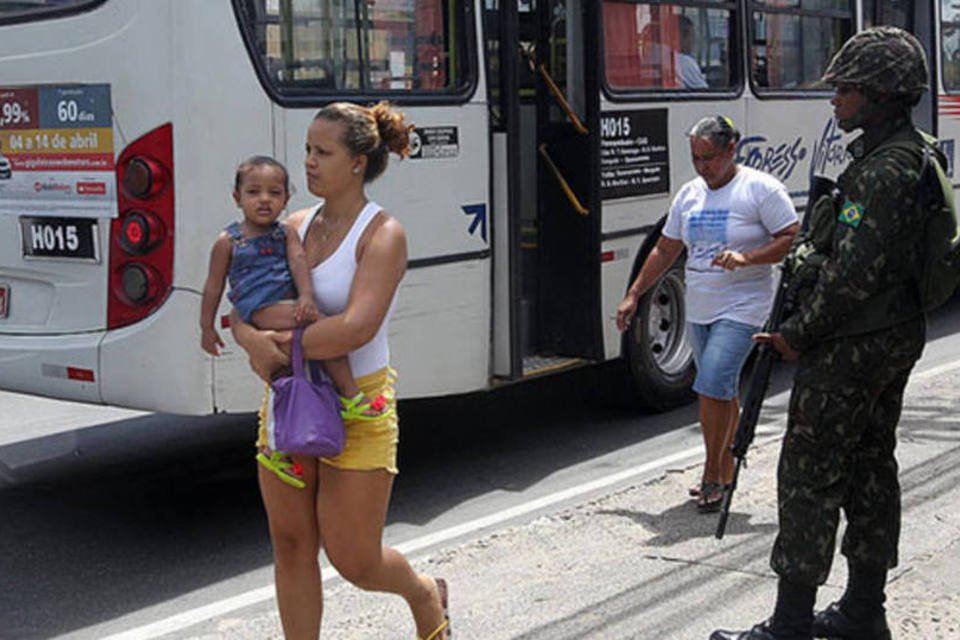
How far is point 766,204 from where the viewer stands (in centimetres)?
625

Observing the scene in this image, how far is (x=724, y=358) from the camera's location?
629cm

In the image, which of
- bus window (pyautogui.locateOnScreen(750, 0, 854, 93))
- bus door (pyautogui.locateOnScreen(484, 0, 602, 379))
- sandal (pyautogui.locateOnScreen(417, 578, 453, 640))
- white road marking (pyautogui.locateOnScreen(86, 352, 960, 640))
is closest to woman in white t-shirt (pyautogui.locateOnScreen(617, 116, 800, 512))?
white road marking (pyautogui.locateOnScreen(86, 352, 960, 640))

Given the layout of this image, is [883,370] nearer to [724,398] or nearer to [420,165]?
[724,398]

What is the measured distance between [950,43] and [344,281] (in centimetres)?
877

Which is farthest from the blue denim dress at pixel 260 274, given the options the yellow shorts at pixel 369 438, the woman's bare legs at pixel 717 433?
the woman's bare legs at pixel 717 433

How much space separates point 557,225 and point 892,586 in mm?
3128

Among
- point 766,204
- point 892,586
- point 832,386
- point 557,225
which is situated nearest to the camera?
point 832,386

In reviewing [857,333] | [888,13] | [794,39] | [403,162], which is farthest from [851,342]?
[888,13]

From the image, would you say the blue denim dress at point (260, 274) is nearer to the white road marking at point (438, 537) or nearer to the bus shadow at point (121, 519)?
the white road marking at point (438, 537)

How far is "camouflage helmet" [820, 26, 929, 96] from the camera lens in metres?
4.38

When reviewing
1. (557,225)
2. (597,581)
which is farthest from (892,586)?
(557,225)

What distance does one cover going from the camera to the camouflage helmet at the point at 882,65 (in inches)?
172

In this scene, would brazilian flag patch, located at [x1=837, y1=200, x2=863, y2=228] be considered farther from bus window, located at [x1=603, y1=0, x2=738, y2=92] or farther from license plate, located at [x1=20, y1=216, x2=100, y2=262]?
bus window, located at [x1=603, y1=0, x2=738, y2=92]

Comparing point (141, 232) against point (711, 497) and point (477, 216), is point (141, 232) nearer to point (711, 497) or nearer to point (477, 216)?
point (477, 216)
